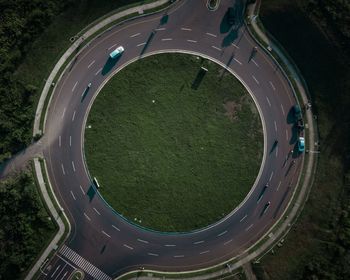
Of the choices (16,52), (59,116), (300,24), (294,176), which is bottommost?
(59,116)

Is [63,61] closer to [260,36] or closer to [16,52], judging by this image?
[16,52]

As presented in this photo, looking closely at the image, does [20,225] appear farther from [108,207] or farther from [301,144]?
[301,144]

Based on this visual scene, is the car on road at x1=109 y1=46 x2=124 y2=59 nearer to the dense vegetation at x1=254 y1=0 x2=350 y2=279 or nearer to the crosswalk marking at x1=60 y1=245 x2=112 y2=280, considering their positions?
the dense vegetation at x1=254 y1=0 x2=350 y2=279

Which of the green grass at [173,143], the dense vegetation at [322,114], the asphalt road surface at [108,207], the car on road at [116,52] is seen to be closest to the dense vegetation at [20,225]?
the asphalt road surface at [108,207]

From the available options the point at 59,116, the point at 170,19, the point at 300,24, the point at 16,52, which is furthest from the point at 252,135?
the point at 16,52

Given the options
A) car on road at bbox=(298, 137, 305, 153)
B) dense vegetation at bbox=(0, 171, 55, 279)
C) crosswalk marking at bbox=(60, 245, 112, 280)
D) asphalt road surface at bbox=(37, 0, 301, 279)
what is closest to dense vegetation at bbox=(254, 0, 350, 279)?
car on road at bbox=(298, 137, 305, 153)

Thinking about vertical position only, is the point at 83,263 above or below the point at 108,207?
below

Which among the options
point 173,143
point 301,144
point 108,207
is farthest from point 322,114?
point 108,207
